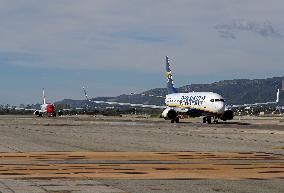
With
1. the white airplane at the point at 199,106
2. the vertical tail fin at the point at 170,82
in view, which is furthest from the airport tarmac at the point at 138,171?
the vertical tail fin at the point at 170,82

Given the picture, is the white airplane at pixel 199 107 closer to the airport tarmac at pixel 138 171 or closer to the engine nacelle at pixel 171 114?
the engine nacelle at pixel 171 114

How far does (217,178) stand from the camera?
1812 cm

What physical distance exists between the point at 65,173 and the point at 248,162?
8147mm

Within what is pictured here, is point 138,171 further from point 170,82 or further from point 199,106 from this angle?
point 170,82

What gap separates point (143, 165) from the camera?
22141mm

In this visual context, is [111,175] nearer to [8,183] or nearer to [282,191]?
[8,183]

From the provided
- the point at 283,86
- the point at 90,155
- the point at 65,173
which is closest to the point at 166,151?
the point at 90,155

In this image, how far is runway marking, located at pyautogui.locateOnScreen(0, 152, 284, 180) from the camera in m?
18.7

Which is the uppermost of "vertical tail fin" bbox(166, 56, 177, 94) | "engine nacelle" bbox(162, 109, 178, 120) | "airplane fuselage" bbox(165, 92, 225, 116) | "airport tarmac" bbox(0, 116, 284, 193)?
"vertical tail fin" bbox(166, 56, 177, 94)

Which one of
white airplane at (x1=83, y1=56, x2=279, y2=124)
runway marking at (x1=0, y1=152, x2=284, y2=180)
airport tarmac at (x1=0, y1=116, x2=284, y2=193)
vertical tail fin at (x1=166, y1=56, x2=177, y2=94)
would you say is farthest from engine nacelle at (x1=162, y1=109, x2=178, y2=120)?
runway marking at (x1=0, y1=152, x2=284, y2=180)

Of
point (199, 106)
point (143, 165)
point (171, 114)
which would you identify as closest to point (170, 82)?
point (171, 114)

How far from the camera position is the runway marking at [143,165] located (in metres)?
18.7

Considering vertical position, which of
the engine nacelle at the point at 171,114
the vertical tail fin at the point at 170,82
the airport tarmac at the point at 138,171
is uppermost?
the vertical tail fin at the point at 170,82

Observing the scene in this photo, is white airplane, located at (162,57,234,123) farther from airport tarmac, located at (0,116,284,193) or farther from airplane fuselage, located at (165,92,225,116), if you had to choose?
airport tarmac, located at (0,116,284,193)
